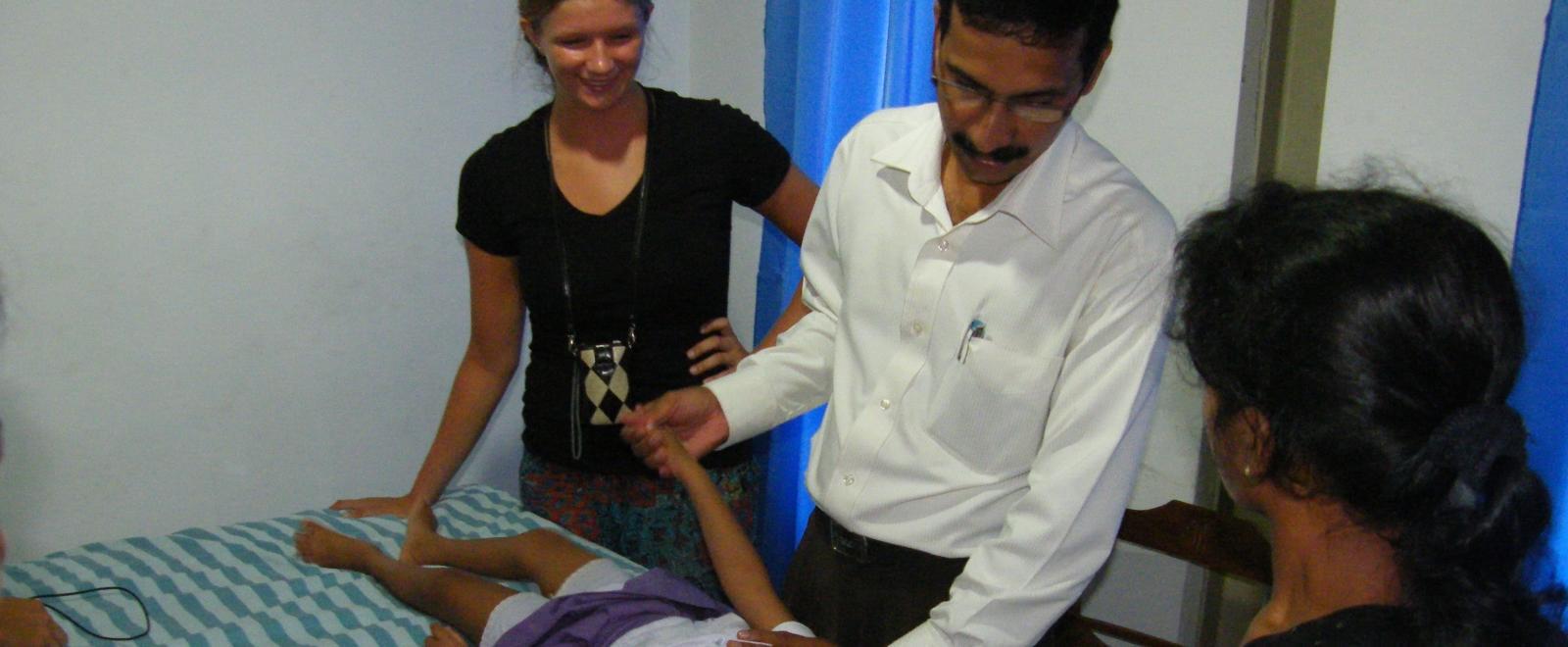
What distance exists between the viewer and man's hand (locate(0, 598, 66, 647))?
1.60 meters

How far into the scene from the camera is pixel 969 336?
126cm

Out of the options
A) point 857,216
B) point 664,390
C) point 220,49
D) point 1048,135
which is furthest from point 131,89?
point 1048,135

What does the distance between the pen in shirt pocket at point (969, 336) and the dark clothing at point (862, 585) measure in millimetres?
253

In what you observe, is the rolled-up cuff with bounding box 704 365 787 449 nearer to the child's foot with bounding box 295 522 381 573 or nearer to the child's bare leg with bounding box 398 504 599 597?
the child's bare leg with bounding box 398 504 599 597

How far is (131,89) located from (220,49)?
0.58 ft

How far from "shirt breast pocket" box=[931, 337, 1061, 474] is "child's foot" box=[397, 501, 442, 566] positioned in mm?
1070

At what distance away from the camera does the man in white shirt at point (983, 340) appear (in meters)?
1.15

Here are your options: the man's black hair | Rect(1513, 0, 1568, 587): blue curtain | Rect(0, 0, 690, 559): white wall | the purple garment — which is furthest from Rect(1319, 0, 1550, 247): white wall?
Rect(0, 0, 690, 559): white wall

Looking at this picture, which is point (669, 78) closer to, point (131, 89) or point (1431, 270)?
point (131, 89)

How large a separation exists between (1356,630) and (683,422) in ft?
3.02

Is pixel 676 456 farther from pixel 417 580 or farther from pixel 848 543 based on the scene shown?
pixel 417 580

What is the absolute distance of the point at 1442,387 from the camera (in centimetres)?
84

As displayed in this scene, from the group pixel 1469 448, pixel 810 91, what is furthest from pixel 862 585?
pixel 810 91

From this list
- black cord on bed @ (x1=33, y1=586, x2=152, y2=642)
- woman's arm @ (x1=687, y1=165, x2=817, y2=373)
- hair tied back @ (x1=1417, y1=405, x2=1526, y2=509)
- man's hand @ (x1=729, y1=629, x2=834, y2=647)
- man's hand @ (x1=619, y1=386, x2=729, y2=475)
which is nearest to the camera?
hair tied back @ (x1=1417, y1=405, x2=1526, y2=509)
